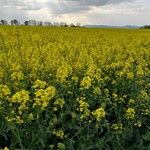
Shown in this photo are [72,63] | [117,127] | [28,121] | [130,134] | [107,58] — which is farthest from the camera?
[107,58]

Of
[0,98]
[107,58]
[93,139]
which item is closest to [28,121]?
[0,98]

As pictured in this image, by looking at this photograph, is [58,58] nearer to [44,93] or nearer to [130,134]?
[130,134]

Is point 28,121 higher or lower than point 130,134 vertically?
higher

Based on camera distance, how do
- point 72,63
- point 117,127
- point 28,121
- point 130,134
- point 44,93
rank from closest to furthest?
point 44,93
point 28,121
point 117,127
point 130,134
point 72,63

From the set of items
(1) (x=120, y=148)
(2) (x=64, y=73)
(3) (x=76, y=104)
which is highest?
(2) (x=64, y=73)

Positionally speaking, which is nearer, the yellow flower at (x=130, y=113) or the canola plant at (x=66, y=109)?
the canola plant at (x=66, y=109)

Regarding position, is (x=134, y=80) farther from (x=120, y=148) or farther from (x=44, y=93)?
(x=44, y=93)

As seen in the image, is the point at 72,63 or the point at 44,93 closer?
the point at 44,93

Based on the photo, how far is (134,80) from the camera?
686cm

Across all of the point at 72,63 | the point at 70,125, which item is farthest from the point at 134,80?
the point at 70,125

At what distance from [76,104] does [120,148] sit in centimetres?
74

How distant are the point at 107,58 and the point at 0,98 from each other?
499 centimetres

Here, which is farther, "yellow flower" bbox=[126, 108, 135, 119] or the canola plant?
"yellow flower" bbox=[126, 108, 135, 119]

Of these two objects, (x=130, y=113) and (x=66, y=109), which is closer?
(x=130, y=113)
